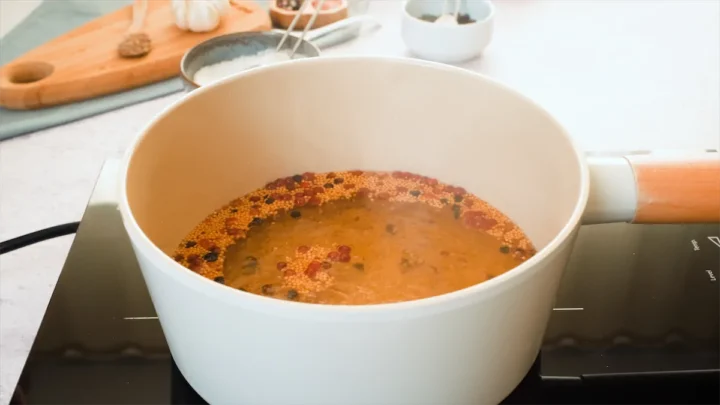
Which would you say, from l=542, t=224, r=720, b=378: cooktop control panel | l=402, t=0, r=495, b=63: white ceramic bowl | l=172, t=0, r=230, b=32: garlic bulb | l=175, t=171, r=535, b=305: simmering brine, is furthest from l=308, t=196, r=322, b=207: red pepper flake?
l=172, t=0, r=230, b=32: garlic bulb

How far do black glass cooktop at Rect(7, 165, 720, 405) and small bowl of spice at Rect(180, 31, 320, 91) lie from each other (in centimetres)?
25

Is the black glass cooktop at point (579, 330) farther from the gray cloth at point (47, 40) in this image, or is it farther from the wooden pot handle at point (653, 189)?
the gray cloth at point (47, 40)

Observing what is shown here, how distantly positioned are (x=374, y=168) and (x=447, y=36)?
0.90 feet

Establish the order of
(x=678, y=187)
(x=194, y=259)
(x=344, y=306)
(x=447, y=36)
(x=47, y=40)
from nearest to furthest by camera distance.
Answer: (x=344, y=306), (x=678, y=187), (x=194, y=259), (x=447, y=36), (x=47, y=40)

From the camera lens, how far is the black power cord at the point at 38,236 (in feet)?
1.84

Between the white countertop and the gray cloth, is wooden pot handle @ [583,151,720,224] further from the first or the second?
the gray cloth

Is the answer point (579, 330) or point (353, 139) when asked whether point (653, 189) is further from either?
point (353, 139)

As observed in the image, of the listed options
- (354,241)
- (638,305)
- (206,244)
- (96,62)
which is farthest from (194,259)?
(96,62)

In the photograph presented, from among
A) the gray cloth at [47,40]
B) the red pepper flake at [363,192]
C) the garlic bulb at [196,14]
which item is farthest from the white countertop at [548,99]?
the red pepper flake at [363,192]

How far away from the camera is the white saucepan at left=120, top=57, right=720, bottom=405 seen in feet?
0.96

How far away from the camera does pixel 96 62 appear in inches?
32.0

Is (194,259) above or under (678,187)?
under

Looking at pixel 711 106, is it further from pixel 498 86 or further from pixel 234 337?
pixel 234 337

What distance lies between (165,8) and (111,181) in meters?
0.43
